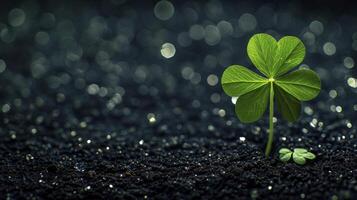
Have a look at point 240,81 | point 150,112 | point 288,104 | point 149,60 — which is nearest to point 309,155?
point 288,104

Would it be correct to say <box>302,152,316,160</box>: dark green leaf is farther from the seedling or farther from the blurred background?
the blurred background

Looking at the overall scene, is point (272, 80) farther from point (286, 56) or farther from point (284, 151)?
point (284, 151)

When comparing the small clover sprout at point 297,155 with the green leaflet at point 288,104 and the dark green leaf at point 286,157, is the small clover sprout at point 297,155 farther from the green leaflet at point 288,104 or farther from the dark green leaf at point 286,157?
the green leaflet at point 288,104

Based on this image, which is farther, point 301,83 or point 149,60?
point 149,60

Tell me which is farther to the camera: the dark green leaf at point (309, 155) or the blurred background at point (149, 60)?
the blurred background at point (149, 60)

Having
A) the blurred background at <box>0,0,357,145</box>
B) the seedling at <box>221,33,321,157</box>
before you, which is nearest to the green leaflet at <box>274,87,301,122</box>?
the seedling at <box>221,33,321,157</box>

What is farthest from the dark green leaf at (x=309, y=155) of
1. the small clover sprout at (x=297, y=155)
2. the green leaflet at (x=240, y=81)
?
the green leaflet at (x=240, y=81)

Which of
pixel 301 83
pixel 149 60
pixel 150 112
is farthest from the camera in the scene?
pixel 149 60
